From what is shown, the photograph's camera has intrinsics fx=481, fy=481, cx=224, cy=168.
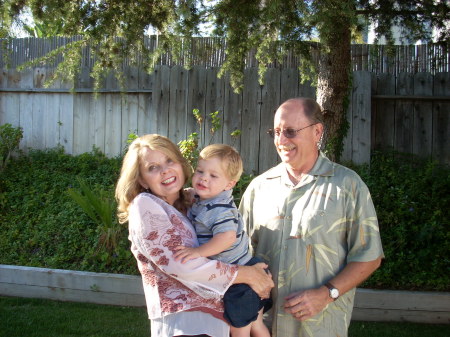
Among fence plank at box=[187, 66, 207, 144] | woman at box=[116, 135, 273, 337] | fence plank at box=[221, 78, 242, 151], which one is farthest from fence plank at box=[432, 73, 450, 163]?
woman at box=[116, 135, 273, 337]

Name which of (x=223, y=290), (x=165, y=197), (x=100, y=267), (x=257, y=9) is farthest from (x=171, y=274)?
(x=100, y=267)

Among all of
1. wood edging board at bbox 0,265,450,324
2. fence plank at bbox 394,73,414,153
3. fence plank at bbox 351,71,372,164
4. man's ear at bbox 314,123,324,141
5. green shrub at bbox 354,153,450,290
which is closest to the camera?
man's ear at bbox 314,123,324,141

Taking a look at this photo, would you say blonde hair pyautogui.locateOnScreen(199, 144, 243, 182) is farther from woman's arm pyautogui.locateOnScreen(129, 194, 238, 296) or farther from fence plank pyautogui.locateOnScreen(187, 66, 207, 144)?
fence plank pyautogui.locateOnScreen(187, 66, 207, 144)

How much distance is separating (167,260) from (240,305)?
0.43 meters

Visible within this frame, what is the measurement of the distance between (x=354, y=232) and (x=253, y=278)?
574 mm

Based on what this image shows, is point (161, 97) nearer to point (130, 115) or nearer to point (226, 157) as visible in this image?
point (130, 115)

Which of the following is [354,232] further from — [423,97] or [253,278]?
[423,97]

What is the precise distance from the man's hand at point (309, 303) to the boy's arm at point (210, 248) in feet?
1.50

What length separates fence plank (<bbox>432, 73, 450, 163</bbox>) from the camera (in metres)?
7.28

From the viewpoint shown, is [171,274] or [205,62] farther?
[205,62]

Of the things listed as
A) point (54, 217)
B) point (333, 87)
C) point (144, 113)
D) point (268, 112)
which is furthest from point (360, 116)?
point (54, 217)

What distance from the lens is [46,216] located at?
6.80 m

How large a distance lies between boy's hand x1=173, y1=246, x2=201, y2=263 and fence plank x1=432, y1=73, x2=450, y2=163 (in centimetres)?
609

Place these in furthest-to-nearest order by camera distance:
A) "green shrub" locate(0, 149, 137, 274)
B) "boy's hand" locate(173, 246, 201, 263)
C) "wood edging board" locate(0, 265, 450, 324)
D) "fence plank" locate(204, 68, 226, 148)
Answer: "fence plank" locate(204, 68, 226, 148) < "green shrub" locate(0, 149, 137, 274) < "wood edging board" locate(0, 265, 450, 324) < "boy's hand" locate(173, 246, 201, 263)
